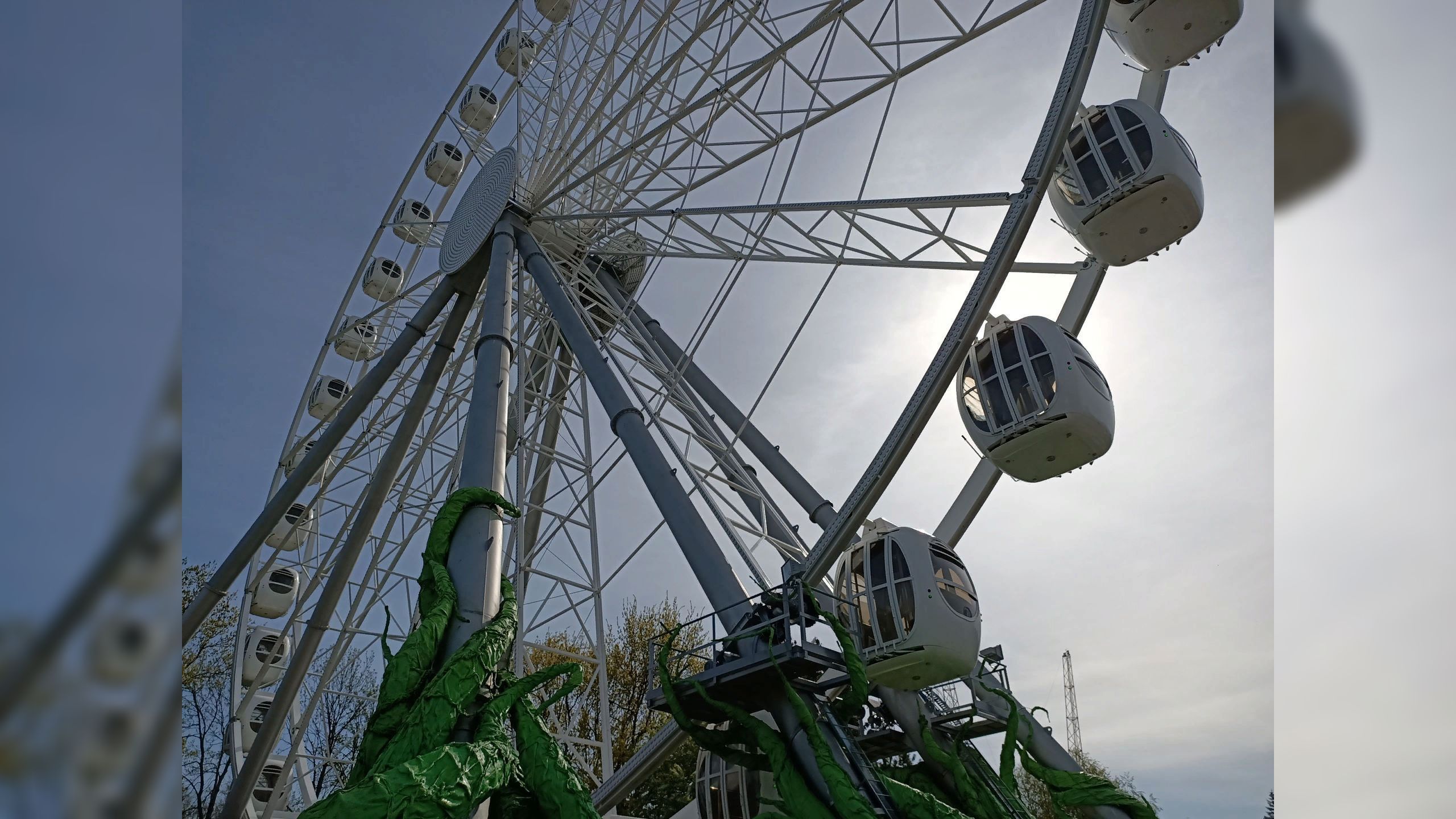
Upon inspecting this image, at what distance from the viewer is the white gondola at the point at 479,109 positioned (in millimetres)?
23641

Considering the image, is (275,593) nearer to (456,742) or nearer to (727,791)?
(727,791)

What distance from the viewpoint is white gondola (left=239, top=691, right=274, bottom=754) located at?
2122cm

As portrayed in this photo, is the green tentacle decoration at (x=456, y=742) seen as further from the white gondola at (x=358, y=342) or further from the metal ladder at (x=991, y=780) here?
the white gondola at (x=358, y=342)

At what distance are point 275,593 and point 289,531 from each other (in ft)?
4.76

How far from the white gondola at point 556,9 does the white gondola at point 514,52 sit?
790mm

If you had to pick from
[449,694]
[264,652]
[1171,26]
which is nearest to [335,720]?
[264,652]

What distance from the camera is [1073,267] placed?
41.3 feet

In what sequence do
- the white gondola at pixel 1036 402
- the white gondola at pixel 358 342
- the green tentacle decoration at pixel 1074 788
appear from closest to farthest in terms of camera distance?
1. the white gondola at pixel 1036 402
2. the green tentacle decoration at pixel 1074 788
3. the white gondola at pixel 358 342

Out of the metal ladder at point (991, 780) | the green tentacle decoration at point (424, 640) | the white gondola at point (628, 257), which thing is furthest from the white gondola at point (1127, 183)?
the green tentacle decoration at point (424, 640)

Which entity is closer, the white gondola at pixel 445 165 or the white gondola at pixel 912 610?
the white gondola at pixel 912 610

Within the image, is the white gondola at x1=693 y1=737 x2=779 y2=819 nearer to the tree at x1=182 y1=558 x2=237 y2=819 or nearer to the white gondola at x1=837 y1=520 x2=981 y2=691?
the white gondola at x1=837 y1=520 x2=981 y2=691

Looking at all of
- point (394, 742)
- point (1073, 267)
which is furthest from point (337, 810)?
point (1073, 267)

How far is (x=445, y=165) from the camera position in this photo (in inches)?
963
